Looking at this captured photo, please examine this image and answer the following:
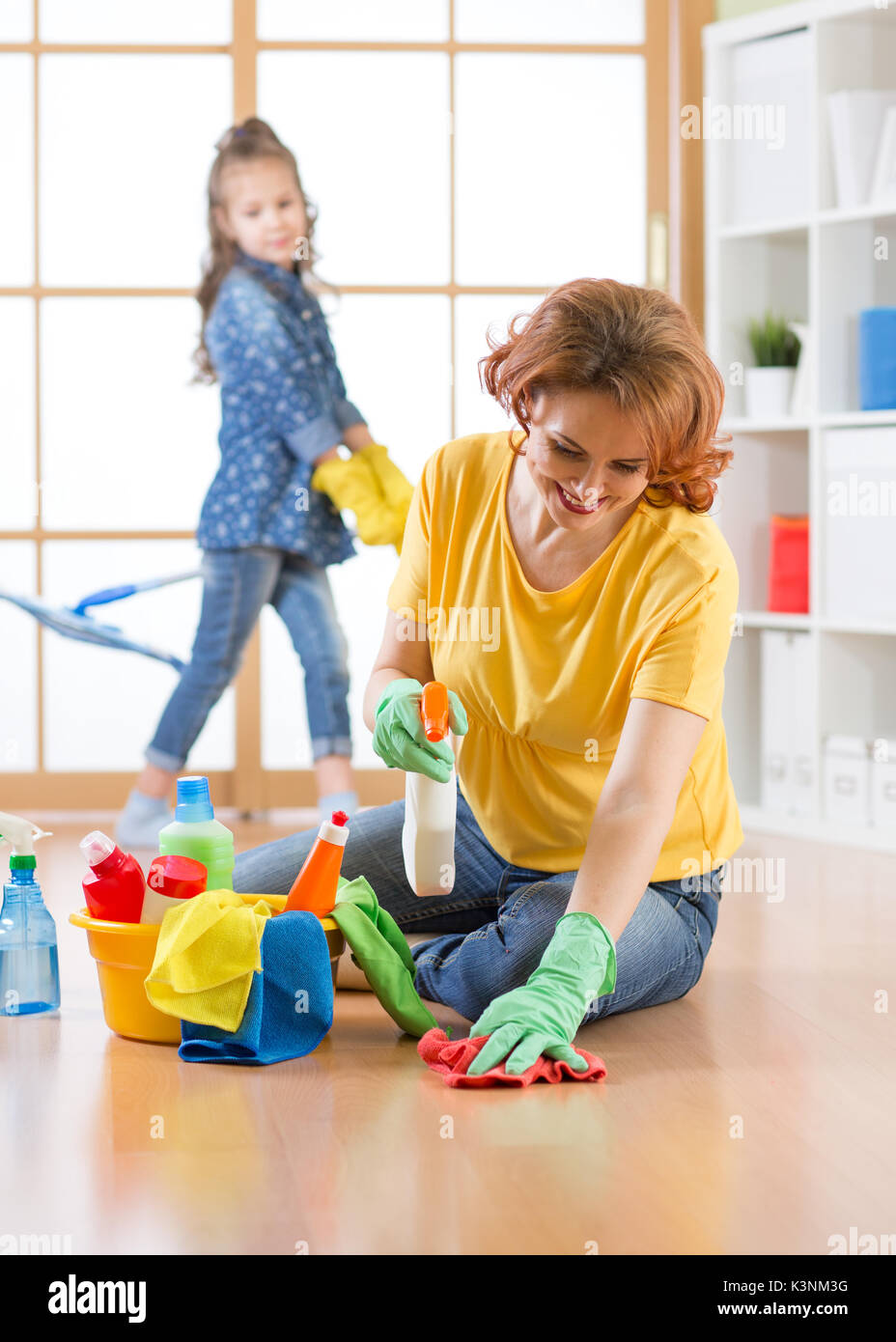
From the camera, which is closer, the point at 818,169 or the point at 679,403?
the point at 679,403

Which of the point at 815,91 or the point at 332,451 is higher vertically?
the point at 815,91

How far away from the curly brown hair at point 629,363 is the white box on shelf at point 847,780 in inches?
56.0

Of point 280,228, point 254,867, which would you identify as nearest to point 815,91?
point 280,228

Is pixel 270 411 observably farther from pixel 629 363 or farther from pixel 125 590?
pixel 629 363

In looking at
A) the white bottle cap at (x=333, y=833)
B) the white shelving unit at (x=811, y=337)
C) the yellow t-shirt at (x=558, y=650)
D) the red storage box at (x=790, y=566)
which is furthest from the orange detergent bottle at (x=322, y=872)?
the red storage box at (x=790, y=566)

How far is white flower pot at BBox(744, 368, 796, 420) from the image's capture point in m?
2.84

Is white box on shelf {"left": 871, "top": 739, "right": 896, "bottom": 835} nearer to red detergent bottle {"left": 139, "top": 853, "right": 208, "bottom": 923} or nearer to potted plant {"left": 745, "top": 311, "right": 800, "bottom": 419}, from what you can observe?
potted plant {"left": 745, "top": 311, "right": 800, "bottom": 419}

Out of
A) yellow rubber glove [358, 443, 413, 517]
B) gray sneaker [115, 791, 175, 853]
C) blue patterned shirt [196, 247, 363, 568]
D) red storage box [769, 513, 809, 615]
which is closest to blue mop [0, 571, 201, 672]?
blue patterned shirt [196, 247, 363, 568]

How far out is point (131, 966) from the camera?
1.47 meters

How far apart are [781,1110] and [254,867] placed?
68 centimetres

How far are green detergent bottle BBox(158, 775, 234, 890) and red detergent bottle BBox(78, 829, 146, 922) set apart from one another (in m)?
0.05

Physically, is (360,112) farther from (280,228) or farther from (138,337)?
(138,337)

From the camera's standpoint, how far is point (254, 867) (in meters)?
1.76

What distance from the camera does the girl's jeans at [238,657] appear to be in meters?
2.72
